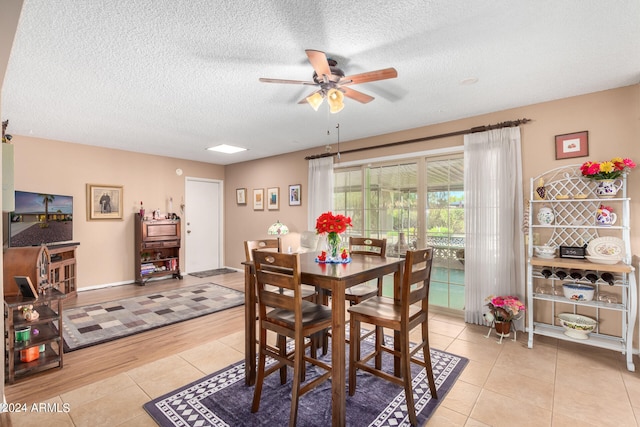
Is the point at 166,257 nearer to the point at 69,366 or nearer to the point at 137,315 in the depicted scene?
the point at 137,315

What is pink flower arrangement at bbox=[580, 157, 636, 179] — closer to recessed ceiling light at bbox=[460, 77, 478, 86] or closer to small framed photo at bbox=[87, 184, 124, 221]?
recessed ceiling light at bbox=[460, 77, 478, 86]

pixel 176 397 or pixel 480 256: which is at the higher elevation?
pixel 480 256

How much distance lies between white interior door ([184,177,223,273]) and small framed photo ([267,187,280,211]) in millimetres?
1641

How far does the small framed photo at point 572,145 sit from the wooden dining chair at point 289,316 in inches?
115

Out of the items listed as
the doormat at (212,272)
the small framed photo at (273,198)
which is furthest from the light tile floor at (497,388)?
the doormat at (212,272)

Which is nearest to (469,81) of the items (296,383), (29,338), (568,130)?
(568,130)

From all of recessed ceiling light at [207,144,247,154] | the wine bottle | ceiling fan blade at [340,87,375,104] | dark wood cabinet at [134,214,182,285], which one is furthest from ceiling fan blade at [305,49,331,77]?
dark wood cabinet at [134,214,182,285]

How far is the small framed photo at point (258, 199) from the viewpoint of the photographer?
6330mm

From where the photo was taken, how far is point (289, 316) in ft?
6.64

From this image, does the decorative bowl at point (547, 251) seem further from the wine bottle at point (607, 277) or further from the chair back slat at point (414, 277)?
the chair back slat at point (414, 277)

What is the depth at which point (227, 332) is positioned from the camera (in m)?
3.38

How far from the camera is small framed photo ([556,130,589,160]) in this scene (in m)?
3.00

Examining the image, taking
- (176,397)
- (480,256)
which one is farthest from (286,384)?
(480,256)

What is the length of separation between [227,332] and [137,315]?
1.39 m
